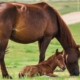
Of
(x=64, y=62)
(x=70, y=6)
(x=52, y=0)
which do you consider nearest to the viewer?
(x=64, y=62)

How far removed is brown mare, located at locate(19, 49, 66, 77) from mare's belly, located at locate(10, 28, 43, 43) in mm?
626

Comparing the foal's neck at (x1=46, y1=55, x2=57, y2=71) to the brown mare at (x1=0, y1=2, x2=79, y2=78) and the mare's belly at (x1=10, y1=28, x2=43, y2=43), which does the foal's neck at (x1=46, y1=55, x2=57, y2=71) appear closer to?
the brown mare at (x1=0, y1=2, x2=79, y2=78)

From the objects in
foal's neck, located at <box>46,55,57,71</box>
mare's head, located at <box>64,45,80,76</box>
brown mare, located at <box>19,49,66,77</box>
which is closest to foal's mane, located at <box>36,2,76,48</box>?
mare's head, located at <box>64,45,80,76</box>

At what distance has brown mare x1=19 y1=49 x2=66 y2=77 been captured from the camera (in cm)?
939

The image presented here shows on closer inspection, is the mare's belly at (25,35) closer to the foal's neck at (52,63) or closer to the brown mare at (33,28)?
the brown mare at (33,28)

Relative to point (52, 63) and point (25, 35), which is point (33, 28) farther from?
point (52, 63)

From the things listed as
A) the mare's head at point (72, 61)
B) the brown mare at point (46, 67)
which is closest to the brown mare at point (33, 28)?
the mare's head at point (72, 61)

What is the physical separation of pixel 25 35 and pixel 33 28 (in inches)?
11.0

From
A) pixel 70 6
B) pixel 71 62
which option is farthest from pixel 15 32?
pixel 70 6

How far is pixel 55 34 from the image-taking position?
34.9 feet

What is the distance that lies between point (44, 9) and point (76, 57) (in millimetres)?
1427

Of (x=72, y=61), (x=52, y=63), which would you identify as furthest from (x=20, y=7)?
(x=72, y=61)

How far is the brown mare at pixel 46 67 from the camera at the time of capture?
9.39 metres

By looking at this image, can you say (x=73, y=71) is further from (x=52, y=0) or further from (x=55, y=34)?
(x=52, y=0)
